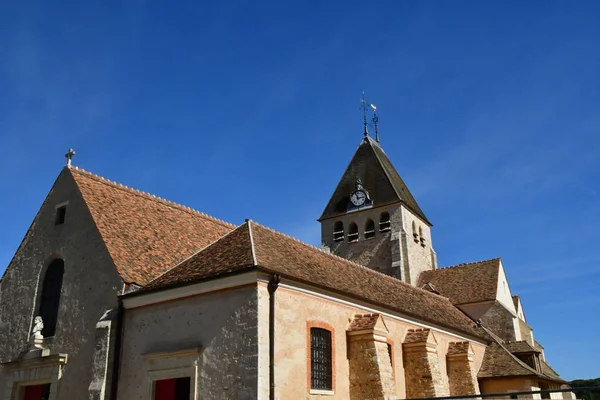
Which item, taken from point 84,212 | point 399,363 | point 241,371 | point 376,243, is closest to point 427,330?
point 399,363

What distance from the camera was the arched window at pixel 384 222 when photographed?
37.3m

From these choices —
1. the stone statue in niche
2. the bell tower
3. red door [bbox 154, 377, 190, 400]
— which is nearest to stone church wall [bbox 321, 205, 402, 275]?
the bell tower

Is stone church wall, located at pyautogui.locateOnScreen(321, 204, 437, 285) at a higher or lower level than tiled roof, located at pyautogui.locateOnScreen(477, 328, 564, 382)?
higher

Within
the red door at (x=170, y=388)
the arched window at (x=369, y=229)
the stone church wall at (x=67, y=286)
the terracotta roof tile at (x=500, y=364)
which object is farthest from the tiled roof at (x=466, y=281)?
the stone church wall at (x=67, y=286)

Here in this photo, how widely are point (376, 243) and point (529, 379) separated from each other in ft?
51.4

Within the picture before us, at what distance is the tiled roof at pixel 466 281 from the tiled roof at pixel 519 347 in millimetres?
3541

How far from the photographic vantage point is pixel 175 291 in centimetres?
1622

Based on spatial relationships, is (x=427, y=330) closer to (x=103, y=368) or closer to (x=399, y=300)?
(x=399, y=300)

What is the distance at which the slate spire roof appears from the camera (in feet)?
126

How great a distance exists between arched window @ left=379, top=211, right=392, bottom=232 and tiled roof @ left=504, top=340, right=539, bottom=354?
446 inches

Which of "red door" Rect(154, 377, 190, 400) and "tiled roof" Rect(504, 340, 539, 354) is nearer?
"red door" Rect(154, 377, 190, 400)

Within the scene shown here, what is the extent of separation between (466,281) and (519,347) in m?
6.71

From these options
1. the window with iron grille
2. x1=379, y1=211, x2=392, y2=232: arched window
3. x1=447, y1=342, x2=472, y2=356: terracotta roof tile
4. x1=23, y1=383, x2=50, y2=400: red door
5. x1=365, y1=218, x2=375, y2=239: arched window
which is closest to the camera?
the window with iron grille

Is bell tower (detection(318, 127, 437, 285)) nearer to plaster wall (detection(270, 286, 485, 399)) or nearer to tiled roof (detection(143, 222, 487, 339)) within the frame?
tiled roof (detection(143, 222, 487, 339))
